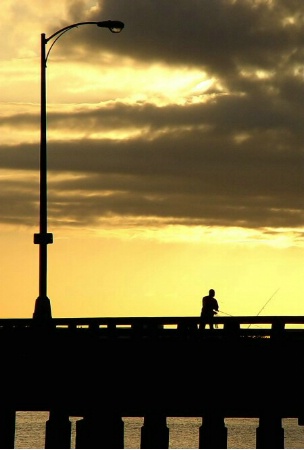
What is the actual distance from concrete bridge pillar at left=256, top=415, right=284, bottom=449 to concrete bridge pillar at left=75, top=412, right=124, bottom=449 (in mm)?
3146

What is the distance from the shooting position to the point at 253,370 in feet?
87.4

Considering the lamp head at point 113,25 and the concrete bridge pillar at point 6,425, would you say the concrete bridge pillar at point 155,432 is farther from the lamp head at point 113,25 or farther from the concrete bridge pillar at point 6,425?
the lamp head at point 113,25

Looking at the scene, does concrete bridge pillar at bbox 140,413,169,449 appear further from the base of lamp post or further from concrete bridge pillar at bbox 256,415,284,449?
the base of lamp post

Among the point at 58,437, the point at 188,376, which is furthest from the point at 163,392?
the point at 58,437

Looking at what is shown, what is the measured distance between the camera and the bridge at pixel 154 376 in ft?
86.2

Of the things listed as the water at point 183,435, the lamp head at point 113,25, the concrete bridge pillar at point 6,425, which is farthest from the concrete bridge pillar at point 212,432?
the water at point 183,435

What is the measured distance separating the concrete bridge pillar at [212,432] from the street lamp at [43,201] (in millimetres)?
4735

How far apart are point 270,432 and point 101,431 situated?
3.80m

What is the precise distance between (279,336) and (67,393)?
204 inches

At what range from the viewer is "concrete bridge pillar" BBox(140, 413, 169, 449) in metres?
26.5

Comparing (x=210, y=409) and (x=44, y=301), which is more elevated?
(x=44, y=301)

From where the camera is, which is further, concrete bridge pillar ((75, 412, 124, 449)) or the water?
the water

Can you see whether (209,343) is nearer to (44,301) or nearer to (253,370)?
(253,370)

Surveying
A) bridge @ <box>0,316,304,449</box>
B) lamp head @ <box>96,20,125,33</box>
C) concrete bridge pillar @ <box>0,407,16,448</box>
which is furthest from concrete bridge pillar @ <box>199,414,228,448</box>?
lamp head @ <box>96,20,125,33</box>
